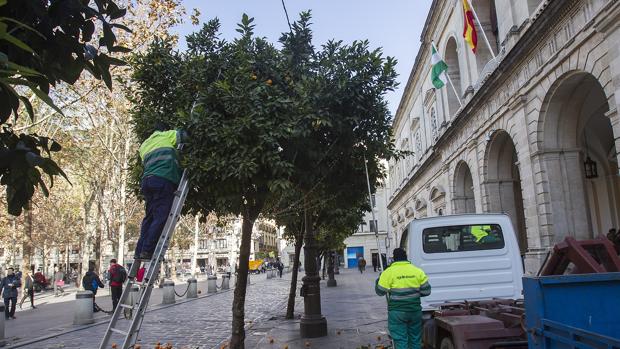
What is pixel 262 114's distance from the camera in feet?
20.6

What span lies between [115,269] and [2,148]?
1537 centimetres

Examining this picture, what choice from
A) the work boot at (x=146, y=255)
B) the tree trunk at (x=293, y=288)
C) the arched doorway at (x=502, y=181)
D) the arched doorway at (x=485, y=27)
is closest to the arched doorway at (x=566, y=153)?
the arched doorway at (x=502, y=181)

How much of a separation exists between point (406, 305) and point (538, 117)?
1032 centimetres

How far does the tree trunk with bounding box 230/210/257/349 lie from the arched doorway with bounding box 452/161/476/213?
18.5 metres

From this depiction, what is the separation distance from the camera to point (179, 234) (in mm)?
45750

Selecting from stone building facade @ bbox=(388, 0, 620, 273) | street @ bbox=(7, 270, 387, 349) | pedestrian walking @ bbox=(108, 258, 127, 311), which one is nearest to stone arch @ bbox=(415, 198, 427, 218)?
stone building facade @ bbox=(388, 0, 620, 273)

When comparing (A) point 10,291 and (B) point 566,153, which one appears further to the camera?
(A) point 10,291

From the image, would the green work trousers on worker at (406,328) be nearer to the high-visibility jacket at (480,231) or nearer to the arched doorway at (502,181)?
the high-visibility jacket at (480,231)

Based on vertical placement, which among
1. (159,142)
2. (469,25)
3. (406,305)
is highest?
(469,25)

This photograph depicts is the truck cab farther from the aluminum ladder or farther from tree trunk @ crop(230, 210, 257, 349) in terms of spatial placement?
the aluminum ladder

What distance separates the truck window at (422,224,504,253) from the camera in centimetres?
777


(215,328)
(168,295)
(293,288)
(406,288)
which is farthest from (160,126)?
(168,295)

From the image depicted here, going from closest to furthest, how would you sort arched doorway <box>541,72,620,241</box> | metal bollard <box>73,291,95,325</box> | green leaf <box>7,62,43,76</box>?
green leaf <box>7,62,43,76</box> → arched doorway <box>541,72,620,241</box> → metal bollard <box>73,291,95,325</box>

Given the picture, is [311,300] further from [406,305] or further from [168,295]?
[168,295]
